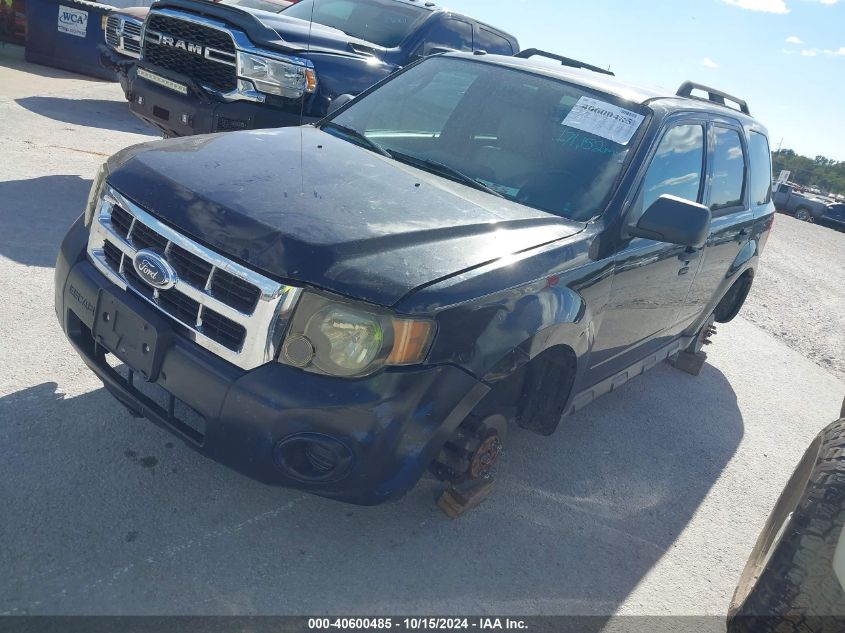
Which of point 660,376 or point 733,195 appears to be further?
point 660,376

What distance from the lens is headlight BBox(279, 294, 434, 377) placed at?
7.44 feet

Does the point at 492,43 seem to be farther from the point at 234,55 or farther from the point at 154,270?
the point at 154,270

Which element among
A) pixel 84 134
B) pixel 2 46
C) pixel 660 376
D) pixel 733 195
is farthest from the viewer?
pixel 2 46

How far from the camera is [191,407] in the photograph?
2.43 meters

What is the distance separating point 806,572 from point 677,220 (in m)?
1.43

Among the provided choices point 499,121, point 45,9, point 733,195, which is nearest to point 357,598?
point 499,121

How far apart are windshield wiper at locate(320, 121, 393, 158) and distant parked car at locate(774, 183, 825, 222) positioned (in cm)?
3112

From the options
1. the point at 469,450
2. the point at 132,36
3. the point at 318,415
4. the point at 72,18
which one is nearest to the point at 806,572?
the point at 469,450

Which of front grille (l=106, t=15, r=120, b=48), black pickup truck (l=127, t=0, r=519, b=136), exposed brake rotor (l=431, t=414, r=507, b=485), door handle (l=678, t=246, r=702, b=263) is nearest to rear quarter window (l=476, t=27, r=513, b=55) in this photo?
black pickup truck (l=127, t=0, r=519, b=136)

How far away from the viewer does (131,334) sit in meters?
2.52

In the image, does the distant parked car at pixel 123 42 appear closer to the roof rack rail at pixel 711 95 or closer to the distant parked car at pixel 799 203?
the roof rack rail at pixel 711 95

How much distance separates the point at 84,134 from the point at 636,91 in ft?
22.1

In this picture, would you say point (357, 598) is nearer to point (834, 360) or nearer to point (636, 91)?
point (636, 91)

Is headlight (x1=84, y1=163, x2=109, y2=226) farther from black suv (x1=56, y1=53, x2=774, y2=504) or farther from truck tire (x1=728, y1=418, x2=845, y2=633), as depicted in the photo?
truck tire (x1=728, y1=418, x2=845, y2=633)
